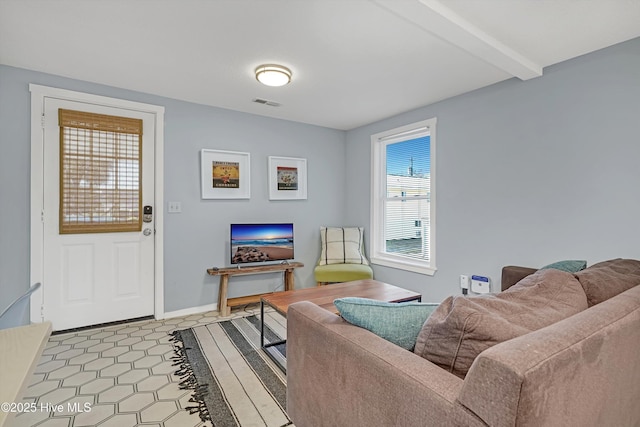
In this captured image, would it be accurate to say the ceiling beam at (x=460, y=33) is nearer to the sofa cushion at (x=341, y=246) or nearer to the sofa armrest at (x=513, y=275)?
the sofa armrest at (x=513, y=275)

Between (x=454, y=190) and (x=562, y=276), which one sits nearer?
(x=562, y=276)

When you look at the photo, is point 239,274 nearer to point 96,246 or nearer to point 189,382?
point 96,246

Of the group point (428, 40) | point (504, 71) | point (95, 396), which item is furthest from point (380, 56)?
point (95, 396)

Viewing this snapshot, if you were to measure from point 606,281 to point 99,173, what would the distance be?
3.74 meters

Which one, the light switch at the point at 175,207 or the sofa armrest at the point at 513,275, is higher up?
the light switch at the point at 175,207

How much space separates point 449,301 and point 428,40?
1864 mm

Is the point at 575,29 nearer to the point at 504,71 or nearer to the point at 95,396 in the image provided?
the point at 504,71

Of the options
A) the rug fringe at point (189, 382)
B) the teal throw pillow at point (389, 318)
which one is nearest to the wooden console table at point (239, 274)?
the rug fringe at point (189, 382)

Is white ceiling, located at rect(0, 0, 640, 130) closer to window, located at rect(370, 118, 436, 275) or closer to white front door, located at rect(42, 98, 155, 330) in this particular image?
white front door, located at rect(42, 98, 155, 330)

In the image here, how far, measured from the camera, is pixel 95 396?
189 centimetres

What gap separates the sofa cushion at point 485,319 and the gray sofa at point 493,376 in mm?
54

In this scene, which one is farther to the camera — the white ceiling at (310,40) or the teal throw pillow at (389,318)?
the white ceiling at (310,40)

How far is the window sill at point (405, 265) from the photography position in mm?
3445

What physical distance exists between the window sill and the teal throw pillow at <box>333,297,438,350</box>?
7.84ft
